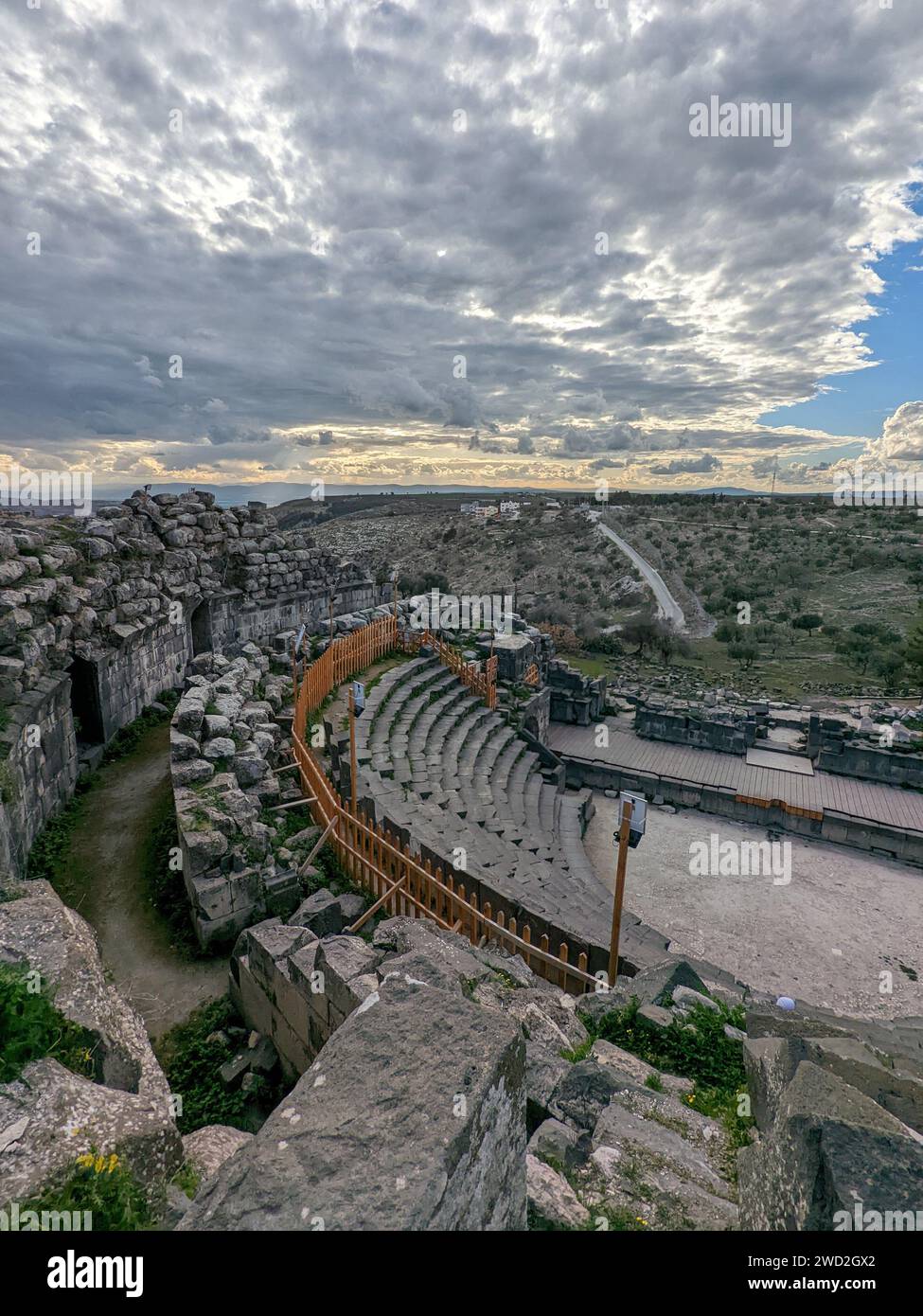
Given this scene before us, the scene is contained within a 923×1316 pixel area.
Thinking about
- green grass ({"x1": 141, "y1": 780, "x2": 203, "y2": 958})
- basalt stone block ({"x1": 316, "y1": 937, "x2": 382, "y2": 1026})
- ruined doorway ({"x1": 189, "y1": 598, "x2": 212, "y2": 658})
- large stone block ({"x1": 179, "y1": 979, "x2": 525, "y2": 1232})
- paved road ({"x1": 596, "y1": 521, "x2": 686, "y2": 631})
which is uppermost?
paved road ({"x1": 596, "y1": 521, "x2": 686, "y2": 631})

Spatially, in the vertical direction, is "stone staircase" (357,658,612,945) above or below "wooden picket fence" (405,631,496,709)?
below

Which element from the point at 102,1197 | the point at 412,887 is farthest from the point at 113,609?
the point at 102,1197

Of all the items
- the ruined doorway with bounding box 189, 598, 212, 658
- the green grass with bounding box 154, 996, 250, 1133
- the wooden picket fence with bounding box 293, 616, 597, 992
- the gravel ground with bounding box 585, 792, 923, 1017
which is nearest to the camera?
the green grass with bounding box 154, 996, 250, 1133

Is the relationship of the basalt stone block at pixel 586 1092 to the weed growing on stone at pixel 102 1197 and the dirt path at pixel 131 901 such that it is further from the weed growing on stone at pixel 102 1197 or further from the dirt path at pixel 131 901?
the dirt path at pixel 131 901

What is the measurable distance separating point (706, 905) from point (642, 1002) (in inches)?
287

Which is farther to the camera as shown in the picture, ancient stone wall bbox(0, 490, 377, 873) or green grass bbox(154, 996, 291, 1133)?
ancient stone wall bbox(0, 490, 377, 873)

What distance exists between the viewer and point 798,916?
1209 cm

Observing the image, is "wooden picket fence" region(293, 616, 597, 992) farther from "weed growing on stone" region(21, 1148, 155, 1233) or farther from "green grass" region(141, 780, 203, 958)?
"weed growing on stone" region(21, 1148, 155, 1233)

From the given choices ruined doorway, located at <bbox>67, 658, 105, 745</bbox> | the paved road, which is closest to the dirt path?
ruined doorway, located at <bbox>67, 658, 105, 745</bbox>

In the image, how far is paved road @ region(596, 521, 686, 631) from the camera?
3879 centimetres

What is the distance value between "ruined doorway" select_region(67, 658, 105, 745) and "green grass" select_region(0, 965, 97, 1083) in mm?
8151

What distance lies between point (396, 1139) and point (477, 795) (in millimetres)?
10270

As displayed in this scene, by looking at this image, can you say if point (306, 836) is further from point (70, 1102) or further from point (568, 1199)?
point (568, 1199)

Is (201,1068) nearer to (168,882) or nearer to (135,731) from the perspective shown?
(168,882)
